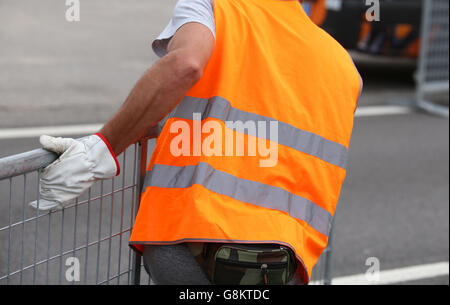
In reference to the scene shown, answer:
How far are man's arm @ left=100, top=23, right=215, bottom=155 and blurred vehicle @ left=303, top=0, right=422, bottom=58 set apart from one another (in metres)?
7.16

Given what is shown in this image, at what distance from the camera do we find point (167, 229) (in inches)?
75.4

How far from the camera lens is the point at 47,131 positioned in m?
7.32

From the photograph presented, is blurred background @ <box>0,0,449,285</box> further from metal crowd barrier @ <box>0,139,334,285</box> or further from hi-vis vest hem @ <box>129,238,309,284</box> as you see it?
hi-vis vest hem @ <box>129,238,309,284</box>

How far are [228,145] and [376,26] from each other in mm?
9023

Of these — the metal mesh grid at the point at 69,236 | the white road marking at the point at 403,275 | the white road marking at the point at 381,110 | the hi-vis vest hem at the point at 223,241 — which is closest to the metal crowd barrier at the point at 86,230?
the metal mesh grid at the point at 69,236

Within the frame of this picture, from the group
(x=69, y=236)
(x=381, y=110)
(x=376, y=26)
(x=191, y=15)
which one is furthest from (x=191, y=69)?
(x=376, y=26)

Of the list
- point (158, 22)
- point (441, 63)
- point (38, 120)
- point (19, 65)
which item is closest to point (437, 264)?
point (38, 120)

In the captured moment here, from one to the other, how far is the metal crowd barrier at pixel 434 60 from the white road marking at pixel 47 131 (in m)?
4.53

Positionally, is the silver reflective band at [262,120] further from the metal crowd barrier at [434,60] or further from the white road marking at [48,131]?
the metal crowd barrier at [434,60]

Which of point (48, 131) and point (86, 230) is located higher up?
point (86, 230)

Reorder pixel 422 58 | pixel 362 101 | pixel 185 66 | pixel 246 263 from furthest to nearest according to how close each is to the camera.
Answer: pixel 362 101 < pixel 422 58 < pixel 246 263 < pixel 185 66

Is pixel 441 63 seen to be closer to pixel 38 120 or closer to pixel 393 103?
pixel 393 103

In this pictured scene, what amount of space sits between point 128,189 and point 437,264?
10.2 ft

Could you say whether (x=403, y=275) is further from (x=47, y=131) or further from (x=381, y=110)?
(x=381, y=110)
